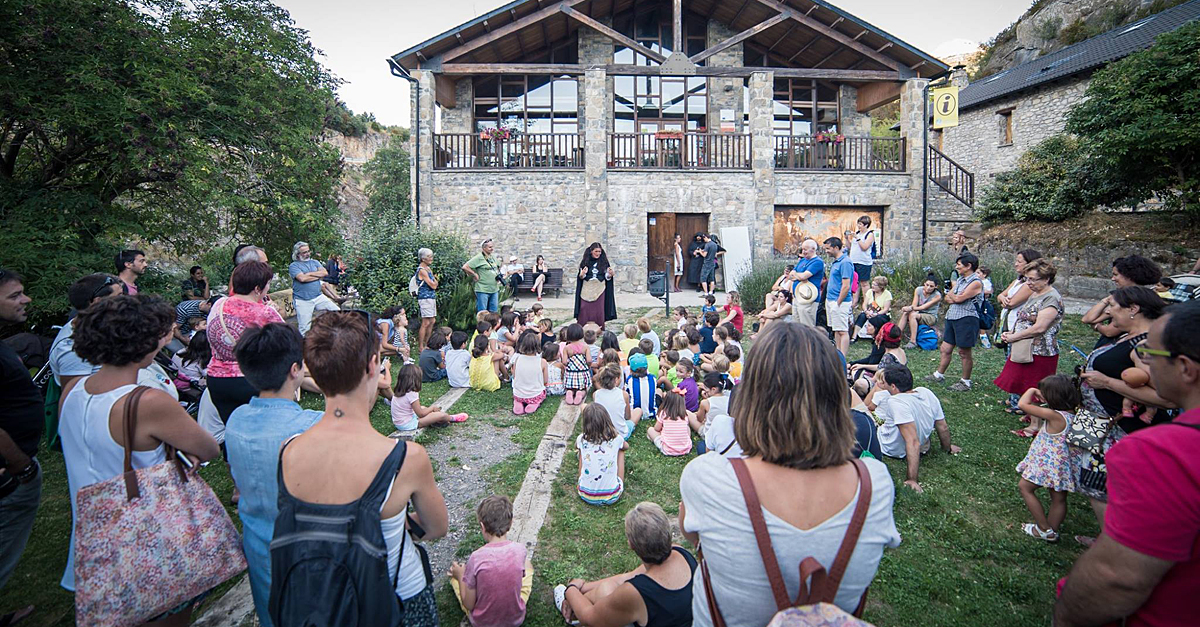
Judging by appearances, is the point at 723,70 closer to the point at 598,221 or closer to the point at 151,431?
the point at 598,221

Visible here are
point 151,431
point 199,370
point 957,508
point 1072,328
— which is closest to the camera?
point 151,431

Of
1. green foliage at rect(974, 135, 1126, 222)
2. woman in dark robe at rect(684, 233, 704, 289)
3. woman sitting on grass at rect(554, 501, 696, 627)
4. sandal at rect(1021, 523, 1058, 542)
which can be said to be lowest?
sandal at rect(1021, 523, 1058, 542)

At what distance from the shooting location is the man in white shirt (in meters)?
4.31

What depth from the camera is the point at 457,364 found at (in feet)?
23.5

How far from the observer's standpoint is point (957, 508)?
3971 mm

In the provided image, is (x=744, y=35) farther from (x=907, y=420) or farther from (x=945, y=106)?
(x=907, y=420)

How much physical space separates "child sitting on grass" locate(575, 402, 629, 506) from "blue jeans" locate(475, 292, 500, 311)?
20.3 feet

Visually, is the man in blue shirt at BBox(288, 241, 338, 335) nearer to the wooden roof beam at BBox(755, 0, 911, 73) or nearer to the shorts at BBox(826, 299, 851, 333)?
the shorts at BBox(826, 299, 851, 333)

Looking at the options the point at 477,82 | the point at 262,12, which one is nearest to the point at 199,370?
the point at 262,12

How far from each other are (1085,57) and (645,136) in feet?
56.5

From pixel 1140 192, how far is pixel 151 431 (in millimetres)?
19063

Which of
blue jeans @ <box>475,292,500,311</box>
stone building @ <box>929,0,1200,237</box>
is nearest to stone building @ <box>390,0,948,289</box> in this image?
stone building @ <box>929,0,1200,237</box>

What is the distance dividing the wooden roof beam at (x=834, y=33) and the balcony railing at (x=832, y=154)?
2.19 meters

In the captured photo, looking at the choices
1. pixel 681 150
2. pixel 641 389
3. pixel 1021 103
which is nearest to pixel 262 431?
pixel 641 389
